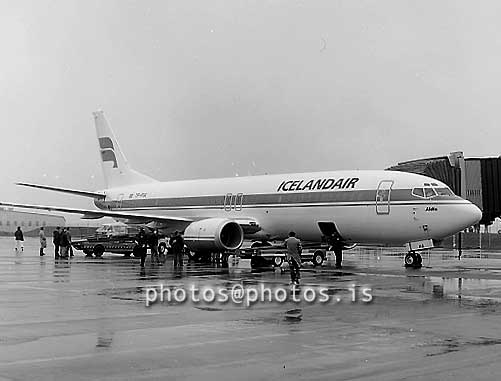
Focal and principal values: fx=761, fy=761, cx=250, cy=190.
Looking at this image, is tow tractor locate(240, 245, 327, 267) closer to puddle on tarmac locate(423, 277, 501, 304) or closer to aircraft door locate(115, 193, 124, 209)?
puddle on tarmac locate(423, 277, 501, 304)

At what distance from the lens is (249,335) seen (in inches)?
420

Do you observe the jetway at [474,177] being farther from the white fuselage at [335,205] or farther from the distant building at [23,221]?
the distant building at [23,221]

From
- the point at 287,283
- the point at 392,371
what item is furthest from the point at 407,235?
the point at 392,371

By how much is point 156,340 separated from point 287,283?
10.0 m

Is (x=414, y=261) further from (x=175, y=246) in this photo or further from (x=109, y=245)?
(x=109, y=245)

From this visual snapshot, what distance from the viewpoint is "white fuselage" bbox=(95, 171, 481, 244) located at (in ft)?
89.2

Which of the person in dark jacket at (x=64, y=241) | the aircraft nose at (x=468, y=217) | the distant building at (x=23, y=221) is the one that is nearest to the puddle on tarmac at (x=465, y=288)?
the aircraft nose at (x=468, y=217)

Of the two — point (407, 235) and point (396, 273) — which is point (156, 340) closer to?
point (396, 273)

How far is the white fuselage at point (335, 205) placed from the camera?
89.2ft

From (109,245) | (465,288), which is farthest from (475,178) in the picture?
(465,288)

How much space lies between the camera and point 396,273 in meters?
24.6

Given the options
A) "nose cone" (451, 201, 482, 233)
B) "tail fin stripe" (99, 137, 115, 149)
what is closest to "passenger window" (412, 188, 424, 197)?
"nose cone" (451, 201, 482, 233)

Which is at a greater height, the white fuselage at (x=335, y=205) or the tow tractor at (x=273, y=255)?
the white fuselage at (x=335, y=205)

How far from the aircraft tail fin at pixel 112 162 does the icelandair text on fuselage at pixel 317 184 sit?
1266 cm
